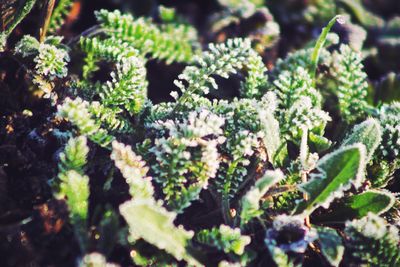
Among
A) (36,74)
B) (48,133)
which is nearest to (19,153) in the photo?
(48,133)

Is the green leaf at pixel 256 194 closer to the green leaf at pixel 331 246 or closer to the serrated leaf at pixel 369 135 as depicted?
the green leaf at pixel 331 246

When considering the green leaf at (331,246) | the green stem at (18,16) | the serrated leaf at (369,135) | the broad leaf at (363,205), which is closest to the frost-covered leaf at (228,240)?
the green leaf at (331,246)

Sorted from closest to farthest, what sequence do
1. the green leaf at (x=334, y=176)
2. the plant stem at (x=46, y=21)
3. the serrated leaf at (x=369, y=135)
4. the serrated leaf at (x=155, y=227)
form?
1. the serrated leaf at (x=155, y=227)
2. the green leaf at (x=334, y=176)
3. the serrated leaf at (x=369, y=135)
4. the plant stem at (x=46, y=21)

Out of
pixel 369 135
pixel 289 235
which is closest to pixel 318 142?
pixel 369 135

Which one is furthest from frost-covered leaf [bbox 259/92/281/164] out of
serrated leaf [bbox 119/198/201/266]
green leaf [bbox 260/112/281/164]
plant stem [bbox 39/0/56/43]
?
plant stem [bbox 39/0/56/43]

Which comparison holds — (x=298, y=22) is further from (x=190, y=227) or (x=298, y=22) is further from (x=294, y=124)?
(x=190, y=227)

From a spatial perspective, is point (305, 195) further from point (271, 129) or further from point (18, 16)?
point (18, 16)

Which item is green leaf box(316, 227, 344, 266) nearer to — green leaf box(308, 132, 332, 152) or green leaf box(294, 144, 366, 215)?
green leaf box(294, 144, 366, 215)
